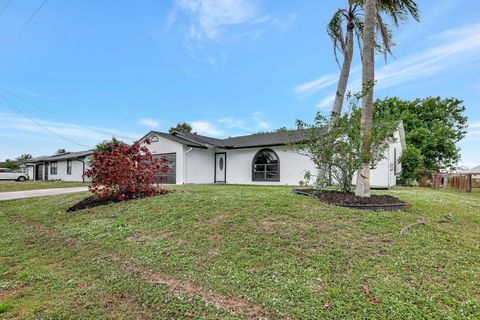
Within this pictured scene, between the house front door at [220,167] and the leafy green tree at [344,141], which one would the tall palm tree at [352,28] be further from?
the house front door at [220,167]

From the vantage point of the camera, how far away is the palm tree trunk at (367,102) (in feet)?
21.5

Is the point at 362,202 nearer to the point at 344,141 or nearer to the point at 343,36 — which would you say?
the point at 344,141

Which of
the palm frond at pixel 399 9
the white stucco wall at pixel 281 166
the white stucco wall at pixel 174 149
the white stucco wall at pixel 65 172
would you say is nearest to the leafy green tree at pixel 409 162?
the white stucco wall at pixel 281 166

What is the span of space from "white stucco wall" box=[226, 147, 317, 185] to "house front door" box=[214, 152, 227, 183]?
0.34m

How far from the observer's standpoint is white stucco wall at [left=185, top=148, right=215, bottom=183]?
18.0 metres

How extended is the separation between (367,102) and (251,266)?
17.1 feet

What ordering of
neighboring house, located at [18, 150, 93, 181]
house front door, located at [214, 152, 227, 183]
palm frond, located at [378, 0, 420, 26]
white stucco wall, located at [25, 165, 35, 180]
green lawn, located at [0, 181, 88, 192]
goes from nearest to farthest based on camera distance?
1. palm frond, located at [378, 0, 420, 26]
2. green lawn, located at [0, 181, 88, 192]
3. house front door, located at [214, 152, 227, 183]
4. neighboring house, located at [18, 150, 93, 181]
5. white stucco wall, located at [25, 165, 35, 180]

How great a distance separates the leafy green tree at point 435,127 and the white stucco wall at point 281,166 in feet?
49.8

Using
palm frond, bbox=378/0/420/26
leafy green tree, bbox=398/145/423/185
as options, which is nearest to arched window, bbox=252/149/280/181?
leafy green tree, bbox=398/145/423/185

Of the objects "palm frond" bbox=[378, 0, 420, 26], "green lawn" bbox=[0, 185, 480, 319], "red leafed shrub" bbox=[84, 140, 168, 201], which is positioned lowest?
"green lawn" bbox=[0, 185, 480, 319]

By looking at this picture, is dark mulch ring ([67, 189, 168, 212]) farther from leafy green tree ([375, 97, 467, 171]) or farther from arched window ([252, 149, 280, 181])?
leafy green tree ([375, 97, 467, 171])

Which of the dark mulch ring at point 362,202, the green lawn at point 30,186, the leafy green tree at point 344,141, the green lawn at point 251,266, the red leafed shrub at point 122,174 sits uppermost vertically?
the leafy green tree at point 344,141

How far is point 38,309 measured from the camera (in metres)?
3.04

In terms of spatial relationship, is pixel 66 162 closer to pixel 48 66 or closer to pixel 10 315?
pixel 48 66
